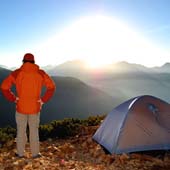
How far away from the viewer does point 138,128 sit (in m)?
8.84

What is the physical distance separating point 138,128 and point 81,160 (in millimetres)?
1955

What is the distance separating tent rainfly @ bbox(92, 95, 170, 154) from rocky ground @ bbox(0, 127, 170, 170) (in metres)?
0.33

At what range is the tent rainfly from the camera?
8633mm

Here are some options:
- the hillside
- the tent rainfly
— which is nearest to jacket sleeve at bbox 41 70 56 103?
the tent rainfly

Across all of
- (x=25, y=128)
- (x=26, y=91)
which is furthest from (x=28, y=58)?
(x=25, y=128)

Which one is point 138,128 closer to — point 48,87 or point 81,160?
point 81,160

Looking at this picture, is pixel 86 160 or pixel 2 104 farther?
pixel 2 104

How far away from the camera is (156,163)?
7523 millimetres

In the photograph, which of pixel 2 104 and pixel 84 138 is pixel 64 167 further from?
pixel 2 104

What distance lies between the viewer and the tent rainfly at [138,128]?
8633mm

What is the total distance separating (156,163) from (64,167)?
2336 millimetres

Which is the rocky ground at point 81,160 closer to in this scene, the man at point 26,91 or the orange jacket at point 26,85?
the man at point 26,91

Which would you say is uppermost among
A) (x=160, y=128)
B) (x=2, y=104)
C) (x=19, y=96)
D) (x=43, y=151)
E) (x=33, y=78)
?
(x=33, y=78)

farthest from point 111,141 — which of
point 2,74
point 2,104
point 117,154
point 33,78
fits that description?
point 2,74
